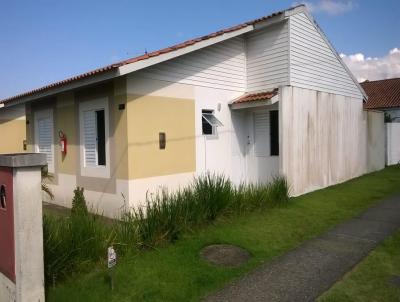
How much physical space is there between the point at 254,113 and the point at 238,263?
24.1 feet

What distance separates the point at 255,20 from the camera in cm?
1157

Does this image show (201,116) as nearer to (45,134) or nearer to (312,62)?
(312,62)

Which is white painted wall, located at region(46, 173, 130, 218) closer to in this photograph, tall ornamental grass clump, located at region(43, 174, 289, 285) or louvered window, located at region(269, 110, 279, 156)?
tall ornamental grass clump, located at region(43, 174, 289, 285)

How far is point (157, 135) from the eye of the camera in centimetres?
953

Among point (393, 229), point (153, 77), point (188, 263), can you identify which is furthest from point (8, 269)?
point (393, 229)

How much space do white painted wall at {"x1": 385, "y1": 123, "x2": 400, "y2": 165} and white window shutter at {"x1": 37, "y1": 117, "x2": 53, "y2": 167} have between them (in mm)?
17465

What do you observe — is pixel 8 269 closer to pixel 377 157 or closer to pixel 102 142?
pixel 102 142

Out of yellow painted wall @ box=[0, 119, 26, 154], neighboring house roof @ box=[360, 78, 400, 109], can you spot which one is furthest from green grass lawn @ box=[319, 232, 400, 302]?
neighboring house roof @ box=[360, 78, 400, 109]

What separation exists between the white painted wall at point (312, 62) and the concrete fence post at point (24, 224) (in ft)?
29.5

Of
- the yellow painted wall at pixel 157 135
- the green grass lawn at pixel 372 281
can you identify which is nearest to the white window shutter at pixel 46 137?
the yellow painted wall at pixel 157 135

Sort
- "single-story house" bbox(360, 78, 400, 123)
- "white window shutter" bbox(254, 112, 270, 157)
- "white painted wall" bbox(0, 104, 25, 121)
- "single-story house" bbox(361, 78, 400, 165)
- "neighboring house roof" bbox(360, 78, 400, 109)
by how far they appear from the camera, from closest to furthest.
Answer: "white window shutter" bbox(254, 112, 270, 157)
"white painted wall" bbox(0, 104, 25, 121)
"single-story house" bbox(361, 78, 400, 165)
"single-story house" bbox(360, 78, 400, 123)
"neighboring house roof" bbox(360, 78, 400, 109)

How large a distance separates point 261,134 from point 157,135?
168 inches

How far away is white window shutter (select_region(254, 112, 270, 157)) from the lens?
12234 millimetres

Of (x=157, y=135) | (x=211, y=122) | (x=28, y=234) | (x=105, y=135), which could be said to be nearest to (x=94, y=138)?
(x=105, y=135)
